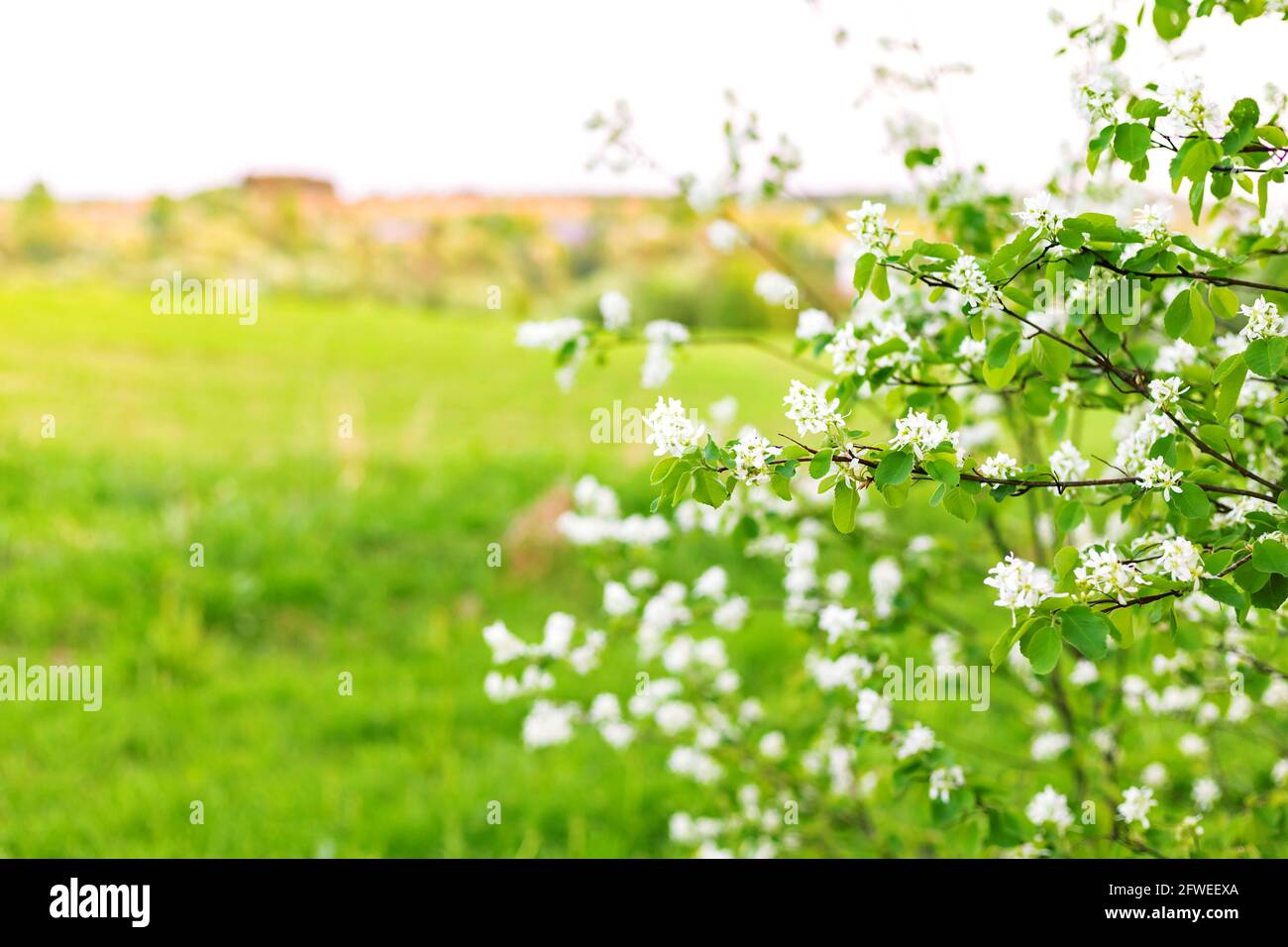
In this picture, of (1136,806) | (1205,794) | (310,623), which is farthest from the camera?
(310,623)

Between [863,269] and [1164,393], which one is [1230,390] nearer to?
[1164,393]

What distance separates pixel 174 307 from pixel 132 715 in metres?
9.46

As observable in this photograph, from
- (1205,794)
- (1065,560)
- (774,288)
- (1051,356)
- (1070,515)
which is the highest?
(774,288)

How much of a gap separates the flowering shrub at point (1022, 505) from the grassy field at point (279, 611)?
2.71ft

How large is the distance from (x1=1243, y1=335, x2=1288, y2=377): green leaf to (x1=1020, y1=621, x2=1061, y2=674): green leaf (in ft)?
1.65

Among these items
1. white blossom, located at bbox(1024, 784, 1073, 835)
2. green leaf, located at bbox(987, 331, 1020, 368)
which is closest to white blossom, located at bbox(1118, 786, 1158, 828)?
white blossom, located at bbox(1024, 784, 1073, 835)

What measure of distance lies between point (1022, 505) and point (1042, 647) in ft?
11.3

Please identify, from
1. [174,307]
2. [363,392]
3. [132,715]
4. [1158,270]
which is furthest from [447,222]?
[1158,270]

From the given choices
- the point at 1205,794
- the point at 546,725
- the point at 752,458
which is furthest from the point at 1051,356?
the point at 546,725

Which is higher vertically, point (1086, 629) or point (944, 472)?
point (944, 472)

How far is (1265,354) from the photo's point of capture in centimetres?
170

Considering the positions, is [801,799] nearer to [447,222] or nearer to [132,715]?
[132,715]

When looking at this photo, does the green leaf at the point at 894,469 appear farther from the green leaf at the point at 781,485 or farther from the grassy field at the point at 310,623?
the grassy field at the point at 310,623

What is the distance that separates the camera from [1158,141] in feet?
6.14
